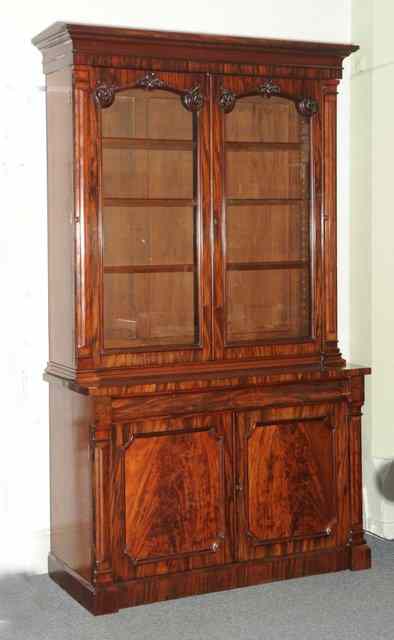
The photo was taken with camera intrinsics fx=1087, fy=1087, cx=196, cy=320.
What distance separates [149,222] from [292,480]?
1.30m

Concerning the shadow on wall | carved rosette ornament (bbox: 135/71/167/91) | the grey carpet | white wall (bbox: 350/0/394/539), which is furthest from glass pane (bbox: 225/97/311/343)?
the grey carpet

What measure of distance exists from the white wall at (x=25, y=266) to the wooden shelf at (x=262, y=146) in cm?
75

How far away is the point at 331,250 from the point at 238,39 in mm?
1029

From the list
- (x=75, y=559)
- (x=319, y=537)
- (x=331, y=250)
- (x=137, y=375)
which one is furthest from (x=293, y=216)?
(x=75, y=559)

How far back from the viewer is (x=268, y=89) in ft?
15.6

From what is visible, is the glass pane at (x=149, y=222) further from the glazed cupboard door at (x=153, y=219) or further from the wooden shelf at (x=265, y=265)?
the wooden shelf at (x=265, y=265)

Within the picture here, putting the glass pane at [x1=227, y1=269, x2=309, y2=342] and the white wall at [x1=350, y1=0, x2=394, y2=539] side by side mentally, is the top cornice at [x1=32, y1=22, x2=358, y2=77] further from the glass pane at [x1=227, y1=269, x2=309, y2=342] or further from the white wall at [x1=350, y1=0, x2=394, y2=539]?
the glass pane at [x1=227, y1=269, x2=309, y2=342]

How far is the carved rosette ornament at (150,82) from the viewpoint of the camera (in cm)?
450

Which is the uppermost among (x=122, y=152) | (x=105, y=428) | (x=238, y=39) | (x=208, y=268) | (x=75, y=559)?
(x=238, y=39)

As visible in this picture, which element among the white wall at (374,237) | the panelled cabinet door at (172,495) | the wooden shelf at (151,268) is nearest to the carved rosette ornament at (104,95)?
the wooden shelf at (151,268)

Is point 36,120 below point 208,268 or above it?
above

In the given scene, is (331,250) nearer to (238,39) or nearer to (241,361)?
(241,361)

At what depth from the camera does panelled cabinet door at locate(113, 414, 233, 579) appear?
4.47 m

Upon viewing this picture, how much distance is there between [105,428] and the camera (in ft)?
14.4
